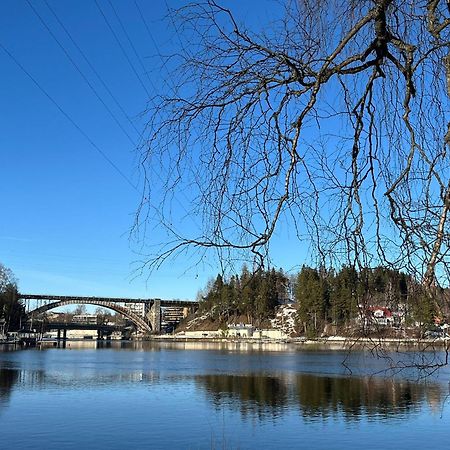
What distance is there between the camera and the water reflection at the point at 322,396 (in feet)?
86.2

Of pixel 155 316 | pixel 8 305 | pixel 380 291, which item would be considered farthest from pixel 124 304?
pixel 380 291

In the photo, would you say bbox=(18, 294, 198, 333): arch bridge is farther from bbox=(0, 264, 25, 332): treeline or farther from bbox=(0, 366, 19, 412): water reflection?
bbox=(0, 366, 19, 412): water reflection

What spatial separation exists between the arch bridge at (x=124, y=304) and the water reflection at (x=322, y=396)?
284ft

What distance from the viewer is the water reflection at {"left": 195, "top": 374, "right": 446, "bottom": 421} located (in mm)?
26270

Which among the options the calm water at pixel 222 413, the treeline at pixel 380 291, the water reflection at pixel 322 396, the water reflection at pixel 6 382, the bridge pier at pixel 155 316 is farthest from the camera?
the bridge pier at pixel 155 316

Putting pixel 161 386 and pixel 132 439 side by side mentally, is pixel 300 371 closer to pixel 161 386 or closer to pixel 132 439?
pixel 161 386

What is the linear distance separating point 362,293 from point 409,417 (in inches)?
968

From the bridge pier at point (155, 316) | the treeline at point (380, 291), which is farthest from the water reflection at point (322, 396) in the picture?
the bridge pier at point (155, 316)

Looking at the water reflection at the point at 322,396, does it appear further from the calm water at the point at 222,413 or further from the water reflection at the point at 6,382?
the water reflection at the point at 6,382

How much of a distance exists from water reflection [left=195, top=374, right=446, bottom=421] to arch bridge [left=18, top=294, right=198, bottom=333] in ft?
284

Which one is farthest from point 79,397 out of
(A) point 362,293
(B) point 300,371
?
(A) point 362,293

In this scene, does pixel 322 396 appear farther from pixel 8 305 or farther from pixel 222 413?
pixel 8 305

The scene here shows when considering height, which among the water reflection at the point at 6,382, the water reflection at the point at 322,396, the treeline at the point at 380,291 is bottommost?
the water reflection at the point at 322,396

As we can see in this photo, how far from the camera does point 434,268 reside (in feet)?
7.93
